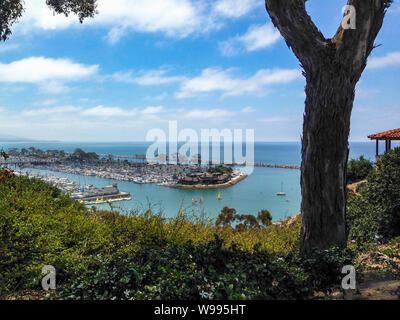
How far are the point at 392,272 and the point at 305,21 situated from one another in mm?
2591

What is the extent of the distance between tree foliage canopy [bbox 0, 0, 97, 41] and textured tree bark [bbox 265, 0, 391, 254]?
4330mm

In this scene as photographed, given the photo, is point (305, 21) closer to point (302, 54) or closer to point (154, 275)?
point (302, 54)

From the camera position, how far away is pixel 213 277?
6.04ft

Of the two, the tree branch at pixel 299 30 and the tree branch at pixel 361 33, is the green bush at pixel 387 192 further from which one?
the tree branch at pixel 299 30

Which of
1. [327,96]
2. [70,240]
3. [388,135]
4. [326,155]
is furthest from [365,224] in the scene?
[388,135]

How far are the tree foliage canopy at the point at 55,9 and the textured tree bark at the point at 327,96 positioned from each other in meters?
4.33

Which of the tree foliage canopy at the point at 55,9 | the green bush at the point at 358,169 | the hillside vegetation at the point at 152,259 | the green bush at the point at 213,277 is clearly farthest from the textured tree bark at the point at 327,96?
the green bush at the point at 358,169

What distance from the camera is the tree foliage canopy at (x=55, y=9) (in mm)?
5412

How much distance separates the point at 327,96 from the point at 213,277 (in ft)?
7.03

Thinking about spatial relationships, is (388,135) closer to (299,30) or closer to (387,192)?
(387,192)

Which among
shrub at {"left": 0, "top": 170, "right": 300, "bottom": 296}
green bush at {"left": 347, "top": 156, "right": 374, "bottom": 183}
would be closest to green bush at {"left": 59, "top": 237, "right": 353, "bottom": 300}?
shrub at {"left": 0, "top": 170, "right": 300, "bottom": 296}

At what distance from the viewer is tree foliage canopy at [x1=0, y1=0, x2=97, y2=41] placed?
5412 millimetres

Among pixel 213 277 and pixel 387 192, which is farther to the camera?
pixel 387 192
